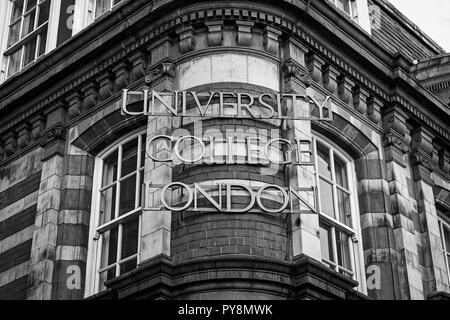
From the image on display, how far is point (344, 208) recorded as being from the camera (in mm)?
20297

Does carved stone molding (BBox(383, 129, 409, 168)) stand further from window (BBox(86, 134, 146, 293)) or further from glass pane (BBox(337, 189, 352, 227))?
window (BBox(86, 134, 146, 293))

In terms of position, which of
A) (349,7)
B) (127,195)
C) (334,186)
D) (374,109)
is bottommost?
(127,195)

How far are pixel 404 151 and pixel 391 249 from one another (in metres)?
2.63

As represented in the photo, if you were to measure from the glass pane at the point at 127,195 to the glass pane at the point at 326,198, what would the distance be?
3.51m

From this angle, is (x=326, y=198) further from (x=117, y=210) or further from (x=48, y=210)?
(x=48, y=210)

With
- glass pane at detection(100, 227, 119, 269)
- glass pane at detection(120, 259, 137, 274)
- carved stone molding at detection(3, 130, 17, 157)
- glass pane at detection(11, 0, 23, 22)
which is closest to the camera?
glass pane at detection(120, 259, 137, 274)

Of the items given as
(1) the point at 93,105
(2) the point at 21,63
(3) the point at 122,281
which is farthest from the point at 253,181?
(2) the point at 21,63

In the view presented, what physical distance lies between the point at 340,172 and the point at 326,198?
1.09m

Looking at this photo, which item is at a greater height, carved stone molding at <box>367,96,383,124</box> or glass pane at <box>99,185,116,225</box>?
carved stone molding at <box>367,96,383,124</box>

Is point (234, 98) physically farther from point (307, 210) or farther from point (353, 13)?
point (353, 13)

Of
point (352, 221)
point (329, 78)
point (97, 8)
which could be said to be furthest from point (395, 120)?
point (97, 8)

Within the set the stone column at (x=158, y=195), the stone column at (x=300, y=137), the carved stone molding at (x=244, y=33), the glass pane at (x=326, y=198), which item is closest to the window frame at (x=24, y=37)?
the stone column at (x=158, y=195)

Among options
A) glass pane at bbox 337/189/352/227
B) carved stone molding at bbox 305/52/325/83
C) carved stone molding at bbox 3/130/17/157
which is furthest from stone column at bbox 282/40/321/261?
carved stone molding at bbox 3/130/17/157

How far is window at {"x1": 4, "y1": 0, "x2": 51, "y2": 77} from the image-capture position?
24.5 m
